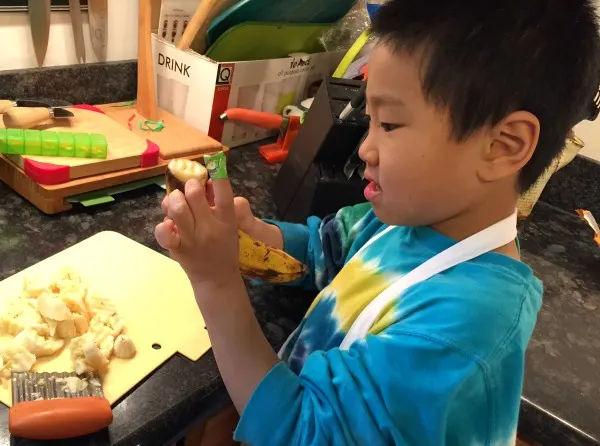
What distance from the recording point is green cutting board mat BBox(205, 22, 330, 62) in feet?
3.72

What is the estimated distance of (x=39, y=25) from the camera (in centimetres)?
103

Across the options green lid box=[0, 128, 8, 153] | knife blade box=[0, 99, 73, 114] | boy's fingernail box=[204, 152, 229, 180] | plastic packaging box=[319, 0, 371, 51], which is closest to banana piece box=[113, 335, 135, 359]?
boy's fingernail box=[204, 152, 229, 180]

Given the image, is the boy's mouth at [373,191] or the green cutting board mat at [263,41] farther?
the green cutting board mat at [263,41]

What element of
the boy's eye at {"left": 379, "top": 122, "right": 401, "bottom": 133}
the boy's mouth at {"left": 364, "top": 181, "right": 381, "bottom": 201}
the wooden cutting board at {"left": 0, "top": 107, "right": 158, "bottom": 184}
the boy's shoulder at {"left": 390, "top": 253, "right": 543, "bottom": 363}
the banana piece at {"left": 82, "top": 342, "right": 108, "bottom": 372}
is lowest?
the wooden cutting board at {"left": 0, "top": 107, "right": 158, "bottom": 184}

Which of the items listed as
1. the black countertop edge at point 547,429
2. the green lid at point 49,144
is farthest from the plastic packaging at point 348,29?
the black countertop edge at point 547,429

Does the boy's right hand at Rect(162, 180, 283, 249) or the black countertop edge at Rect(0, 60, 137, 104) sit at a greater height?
the boy's right hand at Rect(162, 180, 283, 249)

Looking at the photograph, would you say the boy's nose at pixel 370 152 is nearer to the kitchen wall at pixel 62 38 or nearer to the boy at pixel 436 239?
the boy at pixel 436 239

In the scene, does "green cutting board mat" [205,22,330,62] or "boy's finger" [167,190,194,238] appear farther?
"green cutting board mat" [205,22,330,62]

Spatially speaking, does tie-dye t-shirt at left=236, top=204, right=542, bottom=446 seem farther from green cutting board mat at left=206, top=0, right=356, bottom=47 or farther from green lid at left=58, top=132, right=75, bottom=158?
green cutting board mat at left=206, top=0, right=356, bottom=47

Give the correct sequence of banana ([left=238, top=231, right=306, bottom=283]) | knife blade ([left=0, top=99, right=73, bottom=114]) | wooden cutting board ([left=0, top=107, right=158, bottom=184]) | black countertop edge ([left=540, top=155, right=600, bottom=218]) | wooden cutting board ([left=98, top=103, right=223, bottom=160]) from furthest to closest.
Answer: black countertop edge ([left=540, top=155, right=600, bottom=218]), wooden cutting board ([left=98, top=103, right=223, bottom=160]), knife blade ([left=0, top=99, right=73, bottom=114]), wooden cutting board ([left=0, top=107, right=158, bottom=184]), banana ([left=238, top=231, right=306, bottom=283])

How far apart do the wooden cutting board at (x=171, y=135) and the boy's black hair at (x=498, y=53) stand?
0.58 meters

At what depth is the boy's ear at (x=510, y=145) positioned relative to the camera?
535mm

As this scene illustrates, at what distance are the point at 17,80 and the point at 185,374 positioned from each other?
0.69 metres

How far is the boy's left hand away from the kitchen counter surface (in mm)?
125
